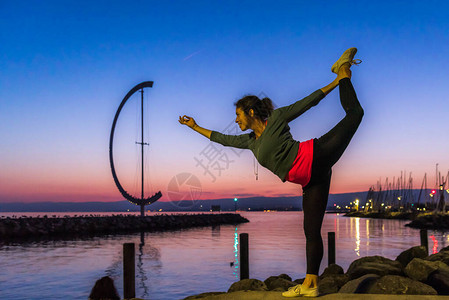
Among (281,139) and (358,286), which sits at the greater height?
(281,139)

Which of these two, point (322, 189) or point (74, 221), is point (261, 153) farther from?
point (74, 221)

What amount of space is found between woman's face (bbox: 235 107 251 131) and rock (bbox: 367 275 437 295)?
3.65 meters

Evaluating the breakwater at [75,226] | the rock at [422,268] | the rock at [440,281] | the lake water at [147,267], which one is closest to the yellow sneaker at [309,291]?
the rock at [440,281]

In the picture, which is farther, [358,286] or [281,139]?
[358,286]

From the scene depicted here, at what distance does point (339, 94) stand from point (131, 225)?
150 feet

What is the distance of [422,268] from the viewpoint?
309 inches

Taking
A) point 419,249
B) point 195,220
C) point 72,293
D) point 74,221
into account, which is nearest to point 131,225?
point 74,221

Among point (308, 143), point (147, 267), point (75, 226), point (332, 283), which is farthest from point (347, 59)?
point (75, 226)

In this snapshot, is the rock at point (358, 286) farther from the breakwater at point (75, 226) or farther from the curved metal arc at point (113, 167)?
the curved metal arc at point (113, 167)

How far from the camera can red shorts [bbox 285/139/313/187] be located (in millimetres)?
3432

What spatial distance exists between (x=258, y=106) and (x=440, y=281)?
5163mm

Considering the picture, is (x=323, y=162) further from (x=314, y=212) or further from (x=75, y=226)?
(x=75, y=226)

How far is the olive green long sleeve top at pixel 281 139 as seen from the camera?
3439 millimetres

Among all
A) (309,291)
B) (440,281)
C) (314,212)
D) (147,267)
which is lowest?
(147,267)
